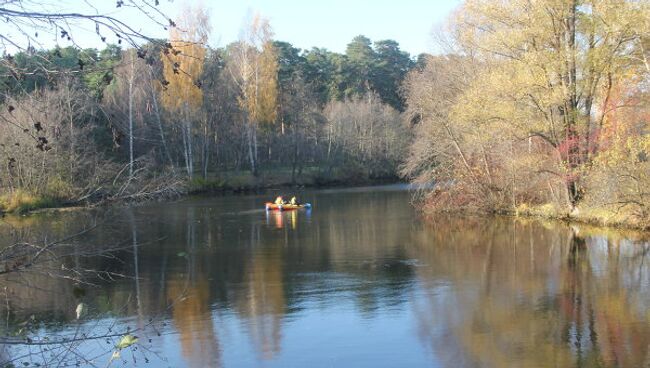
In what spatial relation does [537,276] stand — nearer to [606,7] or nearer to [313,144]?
[606,7]

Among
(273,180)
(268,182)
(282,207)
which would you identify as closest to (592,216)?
(282,207)

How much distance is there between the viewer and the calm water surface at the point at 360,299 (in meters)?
9.02

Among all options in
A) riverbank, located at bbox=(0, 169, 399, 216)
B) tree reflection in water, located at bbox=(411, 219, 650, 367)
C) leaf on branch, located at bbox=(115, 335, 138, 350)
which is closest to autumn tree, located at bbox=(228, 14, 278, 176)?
riverbank, located at bbox=(0, 169, 399, 216)

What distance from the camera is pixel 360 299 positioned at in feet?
40.5

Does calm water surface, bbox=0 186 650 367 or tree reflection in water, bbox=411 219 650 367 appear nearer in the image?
tree reflection in water, bbox=411 219 650 367

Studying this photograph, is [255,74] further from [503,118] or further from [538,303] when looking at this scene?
[538,303]

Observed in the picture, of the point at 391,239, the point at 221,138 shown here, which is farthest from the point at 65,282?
the point at 221,138

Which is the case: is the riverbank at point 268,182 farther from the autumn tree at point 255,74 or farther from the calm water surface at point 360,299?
the calm water surface at point 360,299

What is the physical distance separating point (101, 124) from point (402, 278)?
2986 centimetres

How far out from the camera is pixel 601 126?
75.7 feet

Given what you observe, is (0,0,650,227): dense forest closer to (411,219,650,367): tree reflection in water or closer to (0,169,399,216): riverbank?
(0,169,399,216): riverbank

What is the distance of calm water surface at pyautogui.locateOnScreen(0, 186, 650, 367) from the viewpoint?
29.6ft

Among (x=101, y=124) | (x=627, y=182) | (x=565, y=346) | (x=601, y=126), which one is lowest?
(x=565, y=346)

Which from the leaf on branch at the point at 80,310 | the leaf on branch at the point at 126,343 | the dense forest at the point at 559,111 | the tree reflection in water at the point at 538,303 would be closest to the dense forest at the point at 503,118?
the dense forest at the point at 559,111
